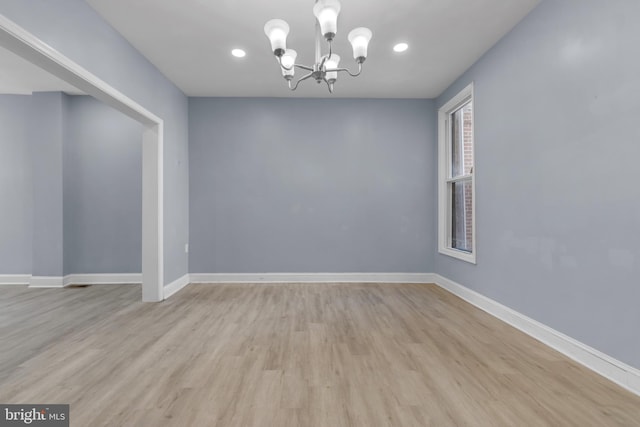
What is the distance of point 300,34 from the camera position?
2.93 meters

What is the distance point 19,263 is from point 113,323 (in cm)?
306

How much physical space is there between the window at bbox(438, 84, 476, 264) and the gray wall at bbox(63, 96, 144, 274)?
4.69 metres

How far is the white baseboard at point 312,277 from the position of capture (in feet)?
15.1

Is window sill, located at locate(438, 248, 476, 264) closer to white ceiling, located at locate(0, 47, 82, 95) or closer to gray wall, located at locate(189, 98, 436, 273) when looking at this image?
gray wall, located at locate(189, 98, 436, 273)

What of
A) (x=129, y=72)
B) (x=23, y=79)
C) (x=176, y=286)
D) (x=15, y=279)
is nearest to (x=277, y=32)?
(x=129, y=72)

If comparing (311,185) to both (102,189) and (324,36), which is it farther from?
(102,189)

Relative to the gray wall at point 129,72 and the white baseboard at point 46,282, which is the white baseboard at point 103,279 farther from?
the gray wall at point 129,72

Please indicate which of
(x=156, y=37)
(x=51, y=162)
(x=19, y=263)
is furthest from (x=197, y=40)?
(x=19, y=263)

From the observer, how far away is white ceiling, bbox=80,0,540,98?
2547mm

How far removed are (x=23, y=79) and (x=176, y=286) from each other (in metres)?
3.47

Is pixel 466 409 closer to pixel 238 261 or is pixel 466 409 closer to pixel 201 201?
pixel 238 261

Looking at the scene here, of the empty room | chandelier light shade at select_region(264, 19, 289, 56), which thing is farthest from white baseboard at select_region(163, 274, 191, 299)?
chandelier light shade at select_region(264, 19, 289, 56)

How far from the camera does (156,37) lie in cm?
299

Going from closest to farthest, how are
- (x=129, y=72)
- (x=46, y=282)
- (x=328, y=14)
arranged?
(x=328, y=14) < (x=129, y=72) < (x=46, y=282)
